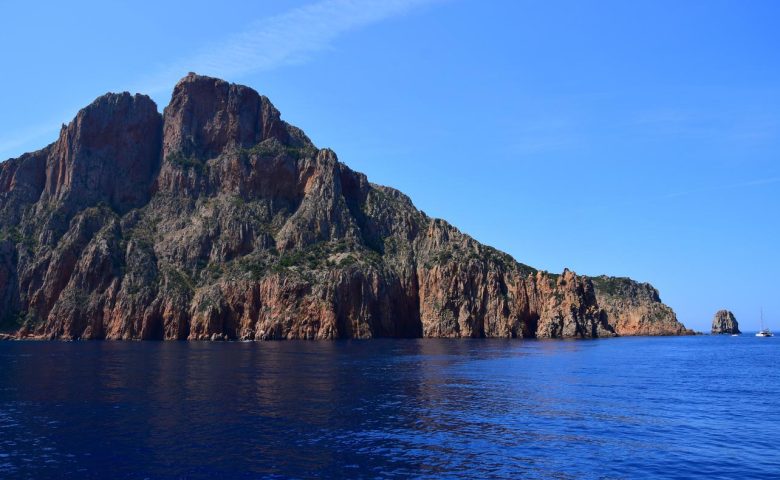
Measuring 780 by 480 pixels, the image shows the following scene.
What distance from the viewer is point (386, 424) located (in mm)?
55062

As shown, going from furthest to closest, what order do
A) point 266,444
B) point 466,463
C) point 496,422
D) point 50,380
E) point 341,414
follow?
point 50,380, point 341,414, point 496,422, point 266,444, point 466,463

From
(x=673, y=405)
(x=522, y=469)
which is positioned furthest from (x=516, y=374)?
(x=522, y=469)

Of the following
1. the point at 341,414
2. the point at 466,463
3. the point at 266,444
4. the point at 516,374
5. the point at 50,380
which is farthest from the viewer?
the point at 516,374

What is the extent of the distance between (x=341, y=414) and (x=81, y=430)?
23.2 meters

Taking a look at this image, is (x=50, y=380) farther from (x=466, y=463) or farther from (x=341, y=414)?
(x=466, y=463)

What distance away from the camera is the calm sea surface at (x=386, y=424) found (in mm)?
40938

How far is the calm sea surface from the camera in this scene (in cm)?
4094

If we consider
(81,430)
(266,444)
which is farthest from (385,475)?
(81,430)

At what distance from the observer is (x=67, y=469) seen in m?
39.9

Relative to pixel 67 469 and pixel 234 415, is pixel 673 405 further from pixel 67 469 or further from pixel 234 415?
pixel 67 469

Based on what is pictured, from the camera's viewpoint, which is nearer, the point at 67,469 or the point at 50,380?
the point at 67,469

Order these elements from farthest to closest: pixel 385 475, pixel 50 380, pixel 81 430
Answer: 1. pixel 50 380
2. pixel 81 430
3. pixel 385 475

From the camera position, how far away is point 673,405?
6512cm

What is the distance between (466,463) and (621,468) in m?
10.3
